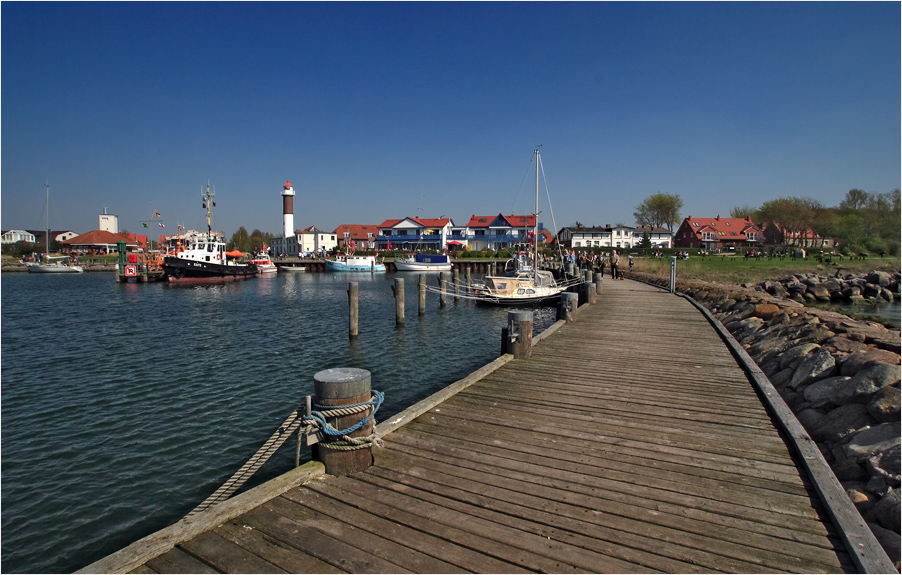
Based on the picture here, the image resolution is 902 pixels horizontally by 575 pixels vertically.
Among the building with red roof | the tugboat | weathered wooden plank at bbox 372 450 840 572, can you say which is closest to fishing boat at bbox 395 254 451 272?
the tugboat

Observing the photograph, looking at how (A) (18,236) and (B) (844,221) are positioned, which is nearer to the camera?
(B) (844,221)

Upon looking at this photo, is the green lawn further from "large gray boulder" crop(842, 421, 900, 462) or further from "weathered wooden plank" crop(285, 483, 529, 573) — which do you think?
"weathered wooden plank" crop(285, 483, 529, 573)

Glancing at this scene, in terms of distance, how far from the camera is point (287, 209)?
3735 inches

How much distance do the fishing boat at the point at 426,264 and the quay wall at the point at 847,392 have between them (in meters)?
56.7

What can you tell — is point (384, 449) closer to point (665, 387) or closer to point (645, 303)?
point (665, 387)

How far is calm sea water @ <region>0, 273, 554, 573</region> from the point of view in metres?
6.55

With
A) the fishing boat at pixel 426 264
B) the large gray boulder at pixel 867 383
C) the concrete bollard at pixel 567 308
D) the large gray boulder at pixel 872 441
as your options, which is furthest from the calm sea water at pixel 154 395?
the fishing boat at pixel 426 264

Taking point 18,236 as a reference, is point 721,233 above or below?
below

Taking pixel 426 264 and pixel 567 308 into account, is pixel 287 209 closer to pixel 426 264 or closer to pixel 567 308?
pixel 426 264

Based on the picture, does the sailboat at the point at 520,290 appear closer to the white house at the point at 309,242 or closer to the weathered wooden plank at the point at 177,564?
the weathered wooden plank at the point at 177,564

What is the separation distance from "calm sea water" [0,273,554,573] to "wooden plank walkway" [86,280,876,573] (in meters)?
3.47

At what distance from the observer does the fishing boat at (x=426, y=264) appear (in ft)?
227

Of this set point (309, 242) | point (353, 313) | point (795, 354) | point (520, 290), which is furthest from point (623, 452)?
point (309, 242)

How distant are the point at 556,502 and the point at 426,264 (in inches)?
2575
